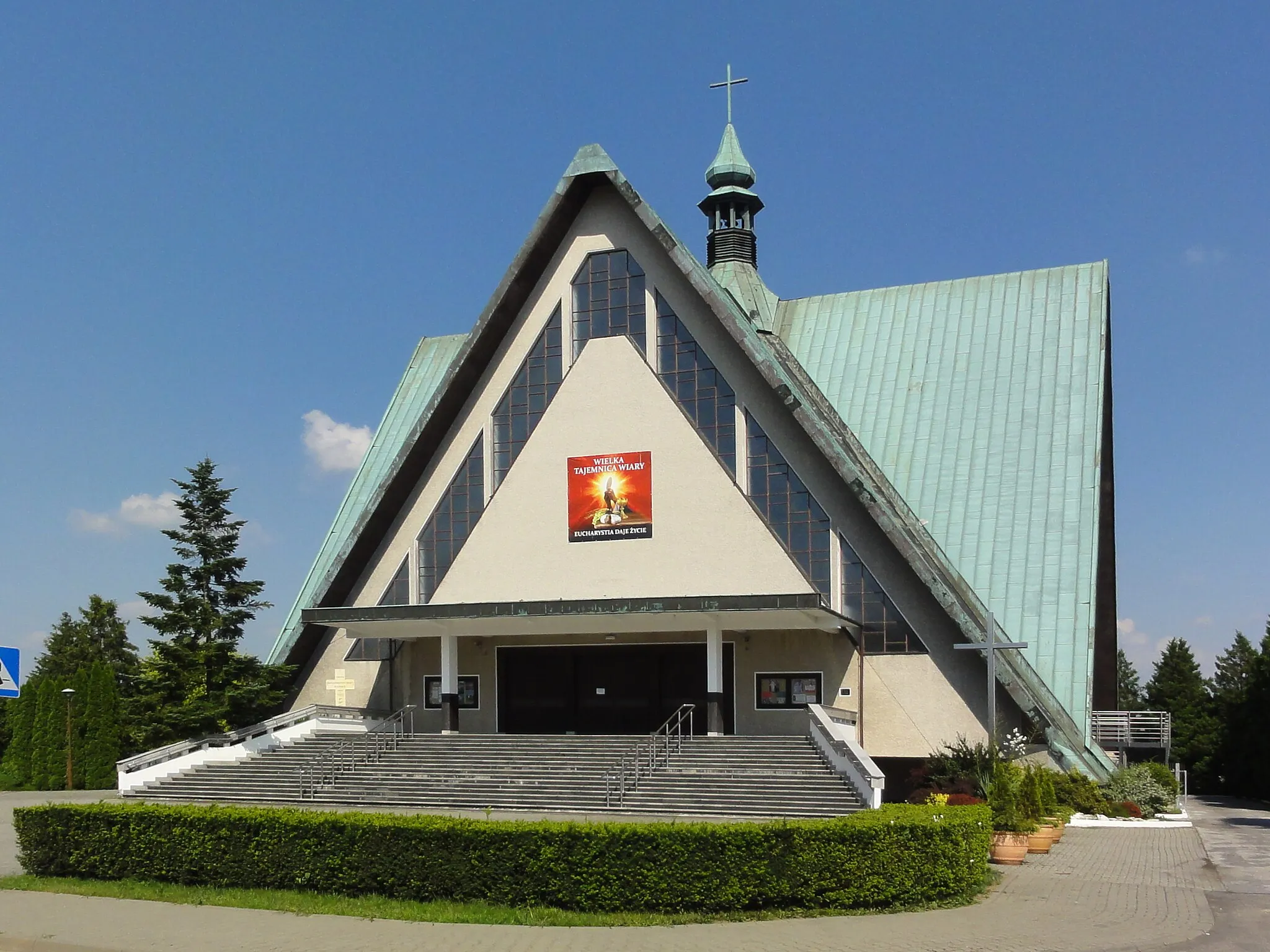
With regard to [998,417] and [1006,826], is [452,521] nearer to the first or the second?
[998,417]

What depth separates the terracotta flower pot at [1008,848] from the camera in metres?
16.9

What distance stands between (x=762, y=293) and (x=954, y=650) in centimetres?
1424

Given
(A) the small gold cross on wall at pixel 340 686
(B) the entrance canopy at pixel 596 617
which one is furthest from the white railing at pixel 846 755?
(A) the small gold cross on wall at pixel 340 686

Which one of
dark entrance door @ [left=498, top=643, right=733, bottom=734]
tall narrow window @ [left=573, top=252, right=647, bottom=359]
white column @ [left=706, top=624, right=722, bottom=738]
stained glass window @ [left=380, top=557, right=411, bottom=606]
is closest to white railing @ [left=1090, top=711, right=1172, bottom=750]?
dark entrance door @ [left=498, top=643, right=733, bottom=734]

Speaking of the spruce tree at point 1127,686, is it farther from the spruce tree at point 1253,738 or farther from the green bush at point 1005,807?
the green bush at point 1005,807

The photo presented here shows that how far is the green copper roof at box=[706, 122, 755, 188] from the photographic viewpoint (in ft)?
119

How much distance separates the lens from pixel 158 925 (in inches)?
498

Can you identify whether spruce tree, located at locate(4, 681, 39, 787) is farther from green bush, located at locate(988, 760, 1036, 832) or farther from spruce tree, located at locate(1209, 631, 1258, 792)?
spruce tree, located at locate(1209, 631, 1258, 792)

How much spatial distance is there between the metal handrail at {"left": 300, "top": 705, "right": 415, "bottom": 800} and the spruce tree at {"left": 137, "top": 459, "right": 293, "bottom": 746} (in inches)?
114

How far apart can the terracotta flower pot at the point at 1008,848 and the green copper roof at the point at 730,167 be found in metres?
23.8

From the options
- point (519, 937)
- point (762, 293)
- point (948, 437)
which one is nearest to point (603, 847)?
point (519, 937)

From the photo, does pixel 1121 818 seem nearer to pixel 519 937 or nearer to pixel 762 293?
pixel 519 937

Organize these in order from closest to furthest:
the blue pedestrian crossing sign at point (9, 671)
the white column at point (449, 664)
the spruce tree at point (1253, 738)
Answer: the blue pedestrian crossing sign at point (9, 671) → the white column at point (449, 664) → the spruce tree at point (1253, 738)

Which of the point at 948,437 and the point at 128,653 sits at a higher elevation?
the point at 948,437
